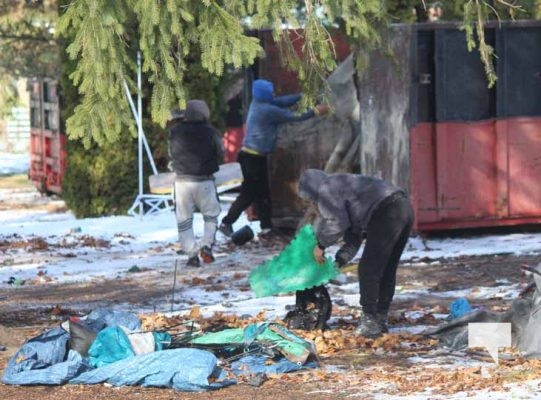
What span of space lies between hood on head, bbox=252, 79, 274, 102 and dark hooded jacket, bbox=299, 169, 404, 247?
6570 mm

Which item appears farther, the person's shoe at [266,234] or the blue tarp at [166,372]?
the person's shoe at [266,234]

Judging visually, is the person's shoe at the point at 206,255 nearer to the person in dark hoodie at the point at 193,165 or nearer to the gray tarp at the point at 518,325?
the person in dark hoodie at the point at 193,165

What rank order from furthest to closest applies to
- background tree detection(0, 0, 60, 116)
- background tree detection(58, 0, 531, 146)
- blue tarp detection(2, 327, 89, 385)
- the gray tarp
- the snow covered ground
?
background tree detection(0, 0, 60, 116)
the snow covered ground
the gray tarp
blue tarp detection(2, 327, 89, 385)
background tree detection(58, 0, 531, 146)

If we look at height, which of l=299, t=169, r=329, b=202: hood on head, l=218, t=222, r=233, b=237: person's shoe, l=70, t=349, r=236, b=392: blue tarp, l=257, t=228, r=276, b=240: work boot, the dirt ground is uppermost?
l=299, t=169, r=329, b=202: hood on head

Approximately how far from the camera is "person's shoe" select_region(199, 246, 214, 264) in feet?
49.2

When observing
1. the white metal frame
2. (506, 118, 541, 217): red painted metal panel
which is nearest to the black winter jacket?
(506, 118, 541, 217): red painted metal panel

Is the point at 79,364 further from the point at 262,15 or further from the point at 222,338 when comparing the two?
the point at 262,15

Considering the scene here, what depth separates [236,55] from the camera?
8.70 metres

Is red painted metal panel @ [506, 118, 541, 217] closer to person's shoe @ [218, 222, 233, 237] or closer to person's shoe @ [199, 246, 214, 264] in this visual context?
person's shoe @ [218, 222, 233, 237]

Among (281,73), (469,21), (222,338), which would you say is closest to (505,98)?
(281,73)

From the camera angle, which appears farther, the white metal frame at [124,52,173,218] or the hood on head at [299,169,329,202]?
the white metal frame at [124,52,173,218]

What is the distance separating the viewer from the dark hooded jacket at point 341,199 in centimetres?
973

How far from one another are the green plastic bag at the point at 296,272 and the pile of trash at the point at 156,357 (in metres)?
0.64

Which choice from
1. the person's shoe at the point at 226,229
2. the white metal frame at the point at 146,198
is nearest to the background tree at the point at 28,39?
the white metal frame at the point at 146,198
